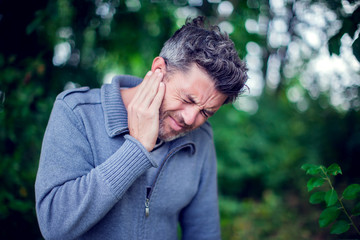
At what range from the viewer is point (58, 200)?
121cm

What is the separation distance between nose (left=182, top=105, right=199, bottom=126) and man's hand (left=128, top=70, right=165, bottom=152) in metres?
0.19

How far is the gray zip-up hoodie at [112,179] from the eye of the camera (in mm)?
1214

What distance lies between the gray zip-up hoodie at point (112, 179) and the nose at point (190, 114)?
214mm

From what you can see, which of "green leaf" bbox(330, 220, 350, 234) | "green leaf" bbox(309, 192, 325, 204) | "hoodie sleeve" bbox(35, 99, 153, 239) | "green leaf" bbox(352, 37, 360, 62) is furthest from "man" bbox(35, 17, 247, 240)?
"green leaf" bbox(330, 220, 350, 234)

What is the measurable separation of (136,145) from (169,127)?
353mm

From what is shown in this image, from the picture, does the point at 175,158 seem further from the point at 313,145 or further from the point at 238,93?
the point at 313,145

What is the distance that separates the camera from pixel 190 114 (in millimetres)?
1567

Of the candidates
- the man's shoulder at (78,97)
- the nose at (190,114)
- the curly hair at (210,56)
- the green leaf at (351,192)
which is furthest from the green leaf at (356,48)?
the man's shoulder at (78,97)

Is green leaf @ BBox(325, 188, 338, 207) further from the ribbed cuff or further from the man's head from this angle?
the ribbed cuff

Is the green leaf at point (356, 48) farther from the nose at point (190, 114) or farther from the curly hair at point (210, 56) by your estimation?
the nose at point (190, 114)

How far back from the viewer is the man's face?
154 cm

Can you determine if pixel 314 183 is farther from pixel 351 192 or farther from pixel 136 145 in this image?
pixel 136 145

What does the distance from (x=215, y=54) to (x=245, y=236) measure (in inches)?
123

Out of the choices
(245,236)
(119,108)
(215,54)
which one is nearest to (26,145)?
(119,108)
